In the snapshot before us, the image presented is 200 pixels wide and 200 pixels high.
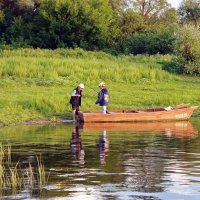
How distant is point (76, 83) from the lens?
153ft

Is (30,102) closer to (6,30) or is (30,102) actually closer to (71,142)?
(71,142)

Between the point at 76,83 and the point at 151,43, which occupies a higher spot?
the point at 151,43

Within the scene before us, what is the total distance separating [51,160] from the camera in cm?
2050

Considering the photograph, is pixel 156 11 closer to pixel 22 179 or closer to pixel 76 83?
pixel 76 83

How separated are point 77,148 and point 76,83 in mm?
23054

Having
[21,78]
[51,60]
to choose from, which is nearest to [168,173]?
[21,78]

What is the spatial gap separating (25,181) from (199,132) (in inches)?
570

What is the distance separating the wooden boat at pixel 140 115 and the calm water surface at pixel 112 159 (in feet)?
3.98

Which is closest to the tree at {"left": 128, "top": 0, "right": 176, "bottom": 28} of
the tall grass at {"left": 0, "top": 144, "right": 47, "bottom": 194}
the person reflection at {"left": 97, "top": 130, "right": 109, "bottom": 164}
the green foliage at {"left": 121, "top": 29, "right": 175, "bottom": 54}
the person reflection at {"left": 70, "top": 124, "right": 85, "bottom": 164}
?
A: the green foliage at {"left": 121, "top": 29, "right": 175, "bottom": 54}

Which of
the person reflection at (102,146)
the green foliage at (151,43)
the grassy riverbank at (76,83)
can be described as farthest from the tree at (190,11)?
the person reflection at (102,146)

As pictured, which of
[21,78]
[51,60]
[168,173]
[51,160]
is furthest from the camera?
[51,60]

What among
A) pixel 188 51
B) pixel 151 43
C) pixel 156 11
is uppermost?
pixel 156 11

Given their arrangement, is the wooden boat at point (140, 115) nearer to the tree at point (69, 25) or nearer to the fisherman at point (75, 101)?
the fisherman at point (75, 101)

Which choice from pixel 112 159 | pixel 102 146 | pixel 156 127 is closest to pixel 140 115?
pixel 156 127
